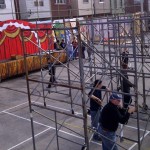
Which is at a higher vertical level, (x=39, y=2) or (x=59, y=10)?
(x=39, y=2)

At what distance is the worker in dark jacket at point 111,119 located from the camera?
272 inches

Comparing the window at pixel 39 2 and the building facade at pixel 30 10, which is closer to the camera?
the building facade at pixel 30 10

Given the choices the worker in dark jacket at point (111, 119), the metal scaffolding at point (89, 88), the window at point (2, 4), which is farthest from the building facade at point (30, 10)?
the worker in dark jacket at point (111, 119)

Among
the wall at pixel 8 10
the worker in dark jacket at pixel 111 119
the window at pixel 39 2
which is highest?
the window at pixel 39 2

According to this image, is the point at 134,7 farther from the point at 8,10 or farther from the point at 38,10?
the point at 8,10

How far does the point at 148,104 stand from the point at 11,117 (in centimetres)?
562

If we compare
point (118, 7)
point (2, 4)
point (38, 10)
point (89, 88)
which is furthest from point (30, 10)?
point (89, 88)

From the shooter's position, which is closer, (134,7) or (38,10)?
(38,10)

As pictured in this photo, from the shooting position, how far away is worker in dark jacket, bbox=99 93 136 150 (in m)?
6.92

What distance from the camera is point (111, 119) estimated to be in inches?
275

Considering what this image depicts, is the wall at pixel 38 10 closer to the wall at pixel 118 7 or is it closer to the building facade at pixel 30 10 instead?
the building facade at pixel 30 10

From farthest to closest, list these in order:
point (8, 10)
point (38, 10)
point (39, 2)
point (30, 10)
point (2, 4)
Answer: point (39, 2) → point (38, 10) → point (30, 10) → point (8, 10) → point (2, 4)

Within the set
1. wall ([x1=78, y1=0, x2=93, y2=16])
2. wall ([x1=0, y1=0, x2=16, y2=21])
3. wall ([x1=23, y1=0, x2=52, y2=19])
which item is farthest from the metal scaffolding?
wall ([x1=78, y1=0, x2=93, y2=16])

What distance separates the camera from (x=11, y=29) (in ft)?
64.5
